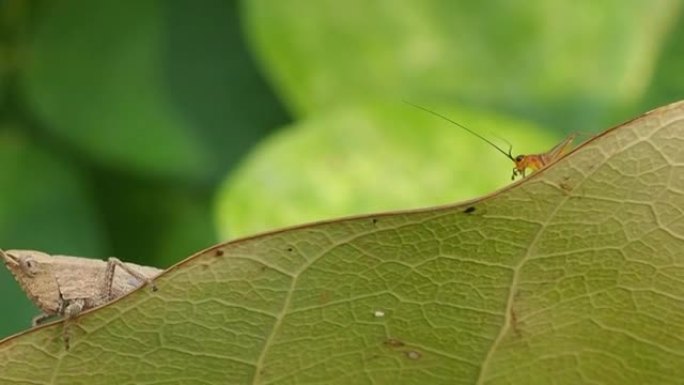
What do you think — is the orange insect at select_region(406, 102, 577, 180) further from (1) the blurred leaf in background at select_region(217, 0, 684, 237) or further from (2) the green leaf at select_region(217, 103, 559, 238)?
(1) the blurred leaf in background at select_region(217, 0, 684, 237)

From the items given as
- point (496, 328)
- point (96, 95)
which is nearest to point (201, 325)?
point (496, 328)

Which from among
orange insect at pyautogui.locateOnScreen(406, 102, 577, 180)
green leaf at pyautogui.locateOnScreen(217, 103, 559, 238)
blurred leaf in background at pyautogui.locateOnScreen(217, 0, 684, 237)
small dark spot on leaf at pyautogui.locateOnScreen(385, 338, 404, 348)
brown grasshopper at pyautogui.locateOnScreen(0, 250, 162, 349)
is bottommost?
small dark spot on leaf at pyautogui.locateOnScreen(385, 338, 404, 348)

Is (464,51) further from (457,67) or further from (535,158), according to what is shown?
(535,158)

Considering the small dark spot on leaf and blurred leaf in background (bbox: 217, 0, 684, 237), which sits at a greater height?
blurred leaf in background (bbox: 217, 0, 684, 237)

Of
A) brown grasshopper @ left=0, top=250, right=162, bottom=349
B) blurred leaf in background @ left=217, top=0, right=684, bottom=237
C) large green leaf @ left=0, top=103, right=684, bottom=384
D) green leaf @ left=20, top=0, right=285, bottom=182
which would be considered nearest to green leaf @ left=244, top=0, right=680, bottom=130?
blurred leaf in background @ left=217, top=0, right=684, bottom=237

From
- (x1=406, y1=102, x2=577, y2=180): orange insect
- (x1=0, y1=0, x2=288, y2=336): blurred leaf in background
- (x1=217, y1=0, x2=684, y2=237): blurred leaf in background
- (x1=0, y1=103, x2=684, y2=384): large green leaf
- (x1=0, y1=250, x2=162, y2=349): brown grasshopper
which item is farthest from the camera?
(x1=0, y1=0, x2=288, y2=336): blurred leaf in background


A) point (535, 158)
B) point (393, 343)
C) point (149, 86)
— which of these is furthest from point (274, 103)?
point (393, 343)
